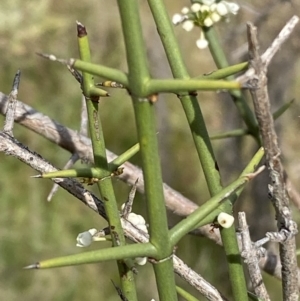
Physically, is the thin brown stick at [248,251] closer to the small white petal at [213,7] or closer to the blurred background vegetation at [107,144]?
the small white petal at [213,7]

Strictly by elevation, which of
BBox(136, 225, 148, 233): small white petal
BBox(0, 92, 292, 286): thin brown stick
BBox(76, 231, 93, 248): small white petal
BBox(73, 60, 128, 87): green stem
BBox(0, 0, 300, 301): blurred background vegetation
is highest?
BBox(0, 0, 300, 301): blurred background vegetation

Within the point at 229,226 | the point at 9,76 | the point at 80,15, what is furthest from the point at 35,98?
the point at 229,226

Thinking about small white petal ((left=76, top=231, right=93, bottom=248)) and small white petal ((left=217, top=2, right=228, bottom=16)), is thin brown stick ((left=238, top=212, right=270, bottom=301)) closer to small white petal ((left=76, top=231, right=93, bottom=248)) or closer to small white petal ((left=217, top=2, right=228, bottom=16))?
small white petal ((left=76, top=231, right=93, bottom=248))

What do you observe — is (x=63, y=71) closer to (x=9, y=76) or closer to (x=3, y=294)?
→ (x=9, y=76)

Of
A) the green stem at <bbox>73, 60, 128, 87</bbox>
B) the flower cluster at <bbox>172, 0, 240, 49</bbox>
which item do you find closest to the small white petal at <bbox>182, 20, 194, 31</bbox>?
the flower cluster at <bbox>172, 0, 240, 49</bbox>

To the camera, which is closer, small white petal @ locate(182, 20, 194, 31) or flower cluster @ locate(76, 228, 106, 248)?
flower cluster @ locate(76, 228, 106, 248)

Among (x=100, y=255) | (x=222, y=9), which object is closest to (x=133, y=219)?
(x=100, y=255)

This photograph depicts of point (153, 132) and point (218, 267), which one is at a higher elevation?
point (218, 267)

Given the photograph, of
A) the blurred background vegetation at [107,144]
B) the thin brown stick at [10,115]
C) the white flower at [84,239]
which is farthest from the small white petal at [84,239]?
the blurred background vegetation at [107,144]
